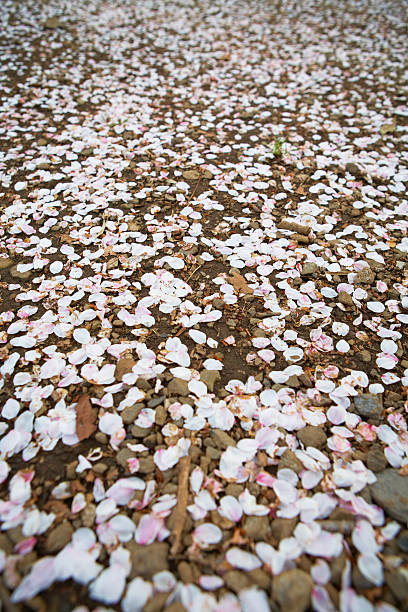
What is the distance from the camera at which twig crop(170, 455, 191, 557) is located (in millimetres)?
1092

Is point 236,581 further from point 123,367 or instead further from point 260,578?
point 123,367

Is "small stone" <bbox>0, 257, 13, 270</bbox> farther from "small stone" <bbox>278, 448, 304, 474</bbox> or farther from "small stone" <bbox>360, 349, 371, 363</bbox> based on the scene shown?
"small stone" <bbox>360, 349, 371, 363</bbox>

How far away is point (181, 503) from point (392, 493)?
693 mm

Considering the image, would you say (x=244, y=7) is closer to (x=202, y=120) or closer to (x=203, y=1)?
(x=203, y=1)

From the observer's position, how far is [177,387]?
1473 mm

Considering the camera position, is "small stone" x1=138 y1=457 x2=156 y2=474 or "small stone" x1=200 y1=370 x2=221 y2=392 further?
"small stone" x1=200 y1=370 x2=221 y2=392

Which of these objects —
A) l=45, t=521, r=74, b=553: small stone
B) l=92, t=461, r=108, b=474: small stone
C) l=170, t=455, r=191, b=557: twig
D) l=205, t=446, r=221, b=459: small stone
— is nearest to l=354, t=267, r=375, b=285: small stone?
l=205, t=446, r=221, b=459: small stone

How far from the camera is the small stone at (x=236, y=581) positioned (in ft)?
3.30

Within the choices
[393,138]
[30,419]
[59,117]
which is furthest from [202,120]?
[30,419]

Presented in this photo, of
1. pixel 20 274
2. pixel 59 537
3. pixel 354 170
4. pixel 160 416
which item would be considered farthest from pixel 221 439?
pixel 354 170

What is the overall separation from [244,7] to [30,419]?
7.90m

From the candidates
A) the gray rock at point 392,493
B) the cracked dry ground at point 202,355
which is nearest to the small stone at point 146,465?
the cracked dry ground at point 202,355

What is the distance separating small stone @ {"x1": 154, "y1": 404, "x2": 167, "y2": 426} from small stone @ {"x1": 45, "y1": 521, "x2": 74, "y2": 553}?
16.4 inches

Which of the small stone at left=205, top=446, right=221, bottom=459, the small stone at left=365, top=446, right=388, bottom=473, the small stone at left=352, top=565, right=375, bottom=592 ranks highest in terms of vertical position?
the small stone at left=365, top=446, right=388, bottom=473
